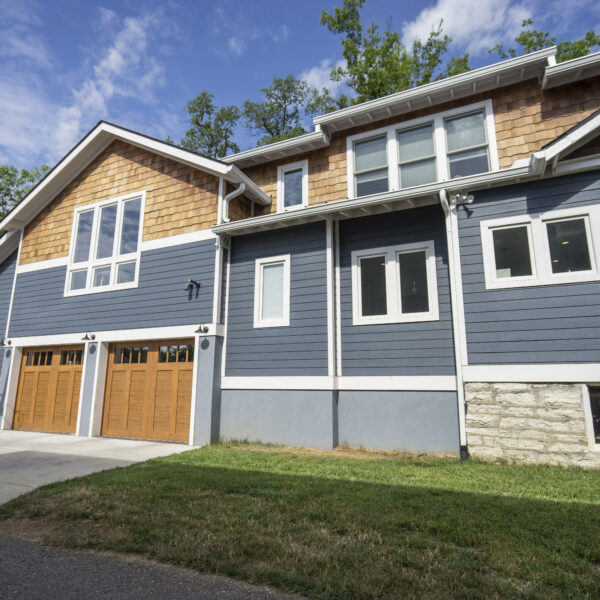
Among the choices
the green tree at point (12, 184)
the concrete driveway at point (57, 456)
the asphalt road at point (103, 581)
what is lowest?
the concrete driveway at point (57, 456)

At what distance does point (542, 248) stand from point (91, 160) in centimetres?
1209

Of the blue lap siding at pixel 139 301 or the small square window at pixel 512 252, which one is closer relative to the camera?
the small square window at pixel 512 252

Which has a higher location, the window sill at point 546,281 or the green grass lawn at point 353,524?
the window sill at point 546,281

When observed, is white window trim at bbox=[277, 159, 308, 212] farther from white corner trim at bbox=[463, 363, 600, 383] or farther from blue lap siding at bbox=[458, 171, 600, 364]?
white corner trim at bbox=[463, 363, 600, 383]

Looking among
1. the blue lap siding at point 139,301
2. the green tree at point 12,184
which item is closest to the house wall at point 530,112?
the blue lap siding at point 139,301

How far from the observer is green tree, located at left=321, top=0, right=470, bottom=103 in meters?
18.2

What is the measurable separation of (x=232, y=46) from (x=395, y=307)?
11.2m

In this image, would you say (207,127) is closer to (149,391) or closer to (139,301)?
(139,301)

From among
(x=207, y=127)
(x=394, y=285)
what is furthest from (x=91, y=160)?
(x=207, y=127)

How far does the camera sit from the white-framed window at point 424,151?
27.1 ft

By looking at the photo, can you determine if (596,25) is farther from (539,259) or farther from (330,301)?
(330,301)

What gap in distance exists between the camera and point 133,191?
11.2m

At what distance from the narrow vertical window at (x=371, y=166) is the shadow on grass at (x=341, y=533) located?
6291mm

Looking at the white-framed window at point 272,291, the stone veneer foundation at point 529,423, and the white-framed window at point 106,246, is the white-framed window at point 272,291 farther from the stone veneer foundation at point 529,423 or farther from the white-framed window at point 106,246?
the stone veneer foundation at point 529,423
